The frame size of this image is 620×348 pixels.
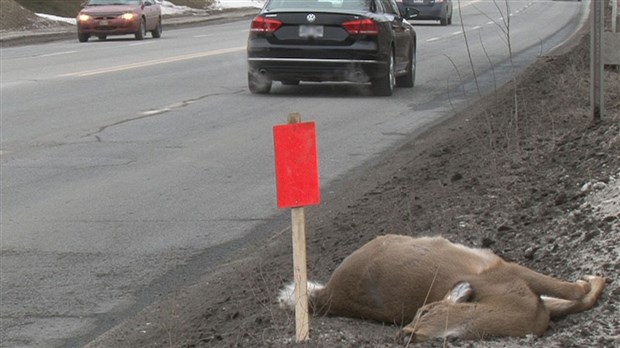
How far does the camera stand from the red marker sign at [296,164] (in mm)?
5254

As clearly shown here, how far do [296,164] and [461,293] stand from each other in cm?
86

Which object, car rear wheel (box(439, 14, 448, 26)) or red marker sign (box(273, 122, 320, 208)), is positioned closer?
red marker sign (box(273, 122, 320, 208))

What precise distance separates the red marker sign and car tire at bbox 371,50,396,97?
13674mm

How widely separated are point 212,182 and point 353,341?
6.40m

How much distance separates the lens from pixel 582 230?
682cm

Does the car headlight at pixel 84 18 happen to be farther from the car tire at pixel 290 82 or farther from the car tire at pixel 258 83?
the car tire at pixel 258 83

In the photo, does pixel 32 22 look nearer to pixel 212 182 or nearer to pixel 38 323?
pixel 212 182

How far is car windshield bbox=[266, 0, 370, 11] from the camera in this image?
1870cm

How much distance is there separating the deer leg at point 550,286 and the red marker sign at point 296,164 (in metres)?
0.91

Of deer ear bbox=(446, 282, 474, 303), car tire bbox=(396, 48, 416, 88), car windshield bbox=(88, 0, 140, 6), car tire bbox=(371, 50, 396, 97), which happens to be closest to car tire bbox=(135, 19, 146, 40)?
car windshield bbox=(88, 0, 140, 6)

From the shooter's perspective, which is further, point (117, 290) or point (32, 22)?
point (32, 22)

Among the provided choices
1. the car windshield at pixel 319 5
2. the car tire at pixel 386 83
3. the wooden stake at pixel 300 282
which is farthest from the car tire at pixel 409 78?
the wooden stake at pixel 300 282

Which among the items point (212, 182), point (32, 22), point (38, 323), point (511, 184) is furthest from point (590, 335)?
point (32, 22)

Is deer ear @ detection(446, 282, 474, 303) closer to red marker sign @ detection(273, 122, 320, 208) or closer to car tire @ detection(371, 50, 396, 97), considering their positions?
red marker sign @ detection(273, 122, 320, 208)
